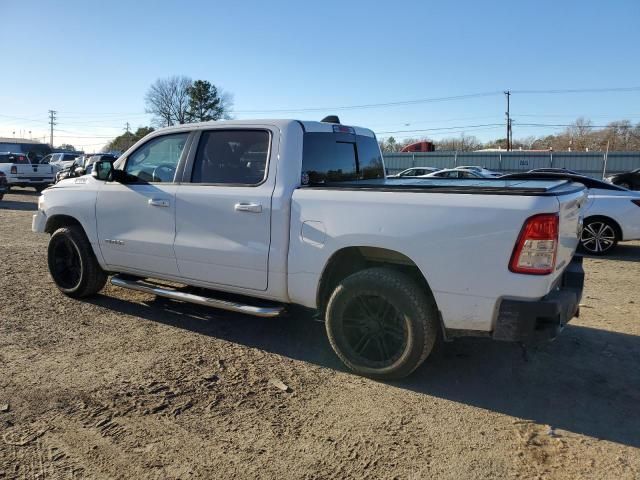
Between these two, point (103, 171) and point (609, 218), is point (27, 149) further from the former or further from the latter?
point (609, 218)

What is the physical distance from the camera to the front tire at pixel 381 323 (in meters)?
3.60

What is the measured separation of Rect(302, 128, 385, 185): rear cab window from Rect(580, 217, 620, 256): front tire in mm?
5358

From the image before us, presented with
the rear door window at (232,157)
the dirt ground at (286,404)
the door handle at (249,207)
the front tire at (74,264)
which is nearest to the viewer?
the dirt ground at (286,404)

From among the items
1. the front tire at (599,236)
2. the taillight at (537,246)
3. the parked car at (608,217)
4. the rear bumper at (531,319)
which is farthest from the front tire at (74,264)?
the front tire at (599,236)

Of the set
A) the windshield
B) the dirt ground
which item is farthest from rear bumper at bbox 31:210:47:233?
Answer: the windshield

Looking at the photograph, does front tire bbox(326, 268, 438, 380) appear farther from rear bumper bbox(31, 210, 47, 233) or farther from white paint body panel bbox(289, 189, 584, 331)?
rear bumper bbox(31, 210, 47, 233)

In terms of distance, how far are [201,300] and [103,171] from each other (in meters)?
1.73

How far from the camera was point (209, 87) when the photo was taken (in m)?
69.1

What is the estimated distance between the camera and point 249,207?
419cm

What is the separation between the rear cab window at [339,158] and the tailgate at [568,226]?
6.18 ft

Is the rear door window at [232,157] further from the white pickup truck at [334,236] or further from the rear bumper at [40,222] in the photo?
the rear bumper at [40,222]

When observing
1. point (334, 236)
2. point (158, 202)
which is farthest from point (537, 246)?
point (158, 202)

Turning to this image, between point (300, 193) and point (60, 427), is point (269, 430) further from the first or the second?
point (300, 193)

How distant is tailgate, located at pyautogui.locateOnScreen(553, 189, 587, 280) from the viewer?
3328 millimetres
